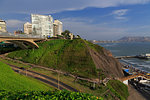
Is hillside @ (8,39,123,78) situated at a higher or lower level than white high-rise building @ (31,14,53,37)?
lower

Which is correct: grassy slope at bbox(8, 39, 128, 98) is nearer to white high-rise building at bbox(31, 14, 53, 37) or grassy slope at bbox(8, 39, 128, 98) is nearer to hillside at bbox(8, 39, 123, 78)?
hillside at bbox(8, 39, 123, 78)

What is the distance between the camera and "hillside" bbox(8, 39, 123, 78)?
118 feet

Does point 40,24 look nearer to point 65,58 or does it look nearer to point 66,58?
point 65,58

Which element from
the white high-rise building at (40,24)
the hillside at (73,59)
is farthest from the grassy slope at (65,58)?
the white high-rise building at (40,24)

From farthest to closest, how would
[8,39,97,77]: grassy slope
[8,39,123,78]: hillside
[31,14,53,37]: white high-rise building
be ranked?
[31,14,53,37]: white high-rise building
[8,39,97,77]: grassy slope
[8,39,123,78]: hillside

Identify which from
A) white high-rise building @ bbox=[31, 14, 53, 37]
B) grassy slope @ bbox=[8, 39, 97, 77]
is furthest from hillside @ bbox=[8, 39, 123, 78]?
white high-rise building @ bbox=[31, 14, 53, 37]

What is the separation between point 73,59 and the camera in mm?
40188

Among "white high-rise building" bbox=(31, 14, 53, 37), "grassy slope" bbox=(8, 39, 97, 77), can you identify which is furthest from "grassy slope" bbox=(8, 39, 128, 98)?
"white high-rise building" bbox=(31, 14, 53, 37)

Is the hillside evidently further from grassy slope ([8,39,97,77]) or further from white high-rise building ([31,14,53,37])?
white high-rise building ([31,14,53,37])

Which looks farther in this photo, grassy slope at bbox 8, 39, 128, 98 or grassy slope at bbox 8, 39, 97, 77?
grassy slope at bbox 8, 39, 97, 77

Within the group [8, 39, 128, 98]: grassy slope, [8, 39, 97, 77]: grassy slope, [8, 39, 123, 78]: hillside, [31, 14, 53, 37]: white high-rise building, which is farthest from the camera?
[31, 14, 53, 37]: white high-rise building

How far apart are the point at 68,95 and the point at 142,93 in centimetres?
4455

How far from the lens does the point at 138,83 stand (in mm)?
46906

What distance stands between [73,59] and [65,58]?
4005 mm
